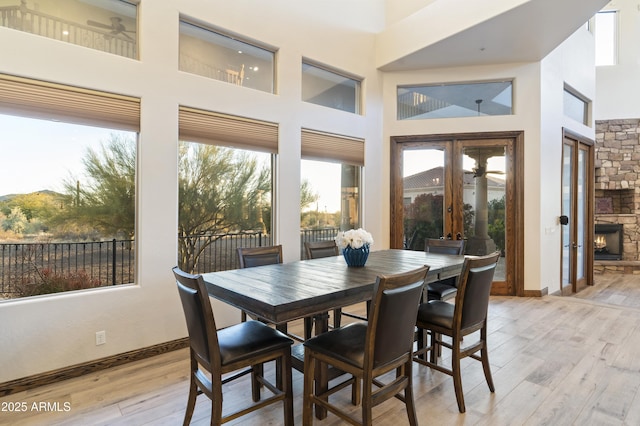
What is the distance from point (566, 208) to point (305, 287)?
5651 millimetres

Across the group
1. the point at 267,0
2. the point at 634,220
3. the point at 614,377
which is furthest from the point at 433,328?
the point at 634,220

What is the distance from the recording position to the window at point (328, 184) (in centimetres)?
454

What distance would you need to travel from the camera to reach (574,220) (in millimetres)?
5918

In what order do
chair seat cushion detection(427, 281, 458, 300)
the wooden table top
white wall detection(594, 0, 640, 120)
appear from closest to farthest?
the wooden table top, chair seat cushion detection(427, 281, 458, 300), white wall detection(594, 0, 640, 120)

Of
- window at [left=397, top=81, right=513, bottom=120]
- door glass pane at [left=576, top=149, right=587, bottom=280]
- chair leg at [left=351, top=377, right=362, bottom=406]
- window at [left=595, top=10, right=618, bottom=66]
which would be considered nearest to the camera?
chair leg at [left=351, top=377, right=362, bottom=406]

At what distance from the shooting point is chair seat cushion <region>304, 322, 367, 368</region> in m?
1.88

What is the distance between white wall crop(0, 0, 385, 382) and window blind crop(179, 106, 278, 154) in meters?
0.08

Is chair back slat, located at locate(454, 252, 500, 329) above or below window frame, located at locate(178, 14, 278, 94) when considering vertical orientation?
below

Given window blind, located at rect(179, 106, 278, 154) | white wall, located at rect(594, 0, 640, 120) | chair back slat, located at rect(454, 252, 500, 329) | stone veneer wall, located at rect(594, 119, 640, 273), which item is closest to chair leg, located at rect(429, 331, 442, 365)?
chair back slat, located at rect(454, 252, 500, 329)

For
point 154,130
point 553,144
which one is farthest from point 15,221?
point 553,144

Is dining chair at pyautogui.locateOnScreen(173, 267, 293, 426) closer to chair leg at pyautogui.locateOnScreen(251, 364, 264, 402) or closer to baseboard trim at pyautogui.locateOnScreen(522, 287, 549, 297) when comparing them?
chair leg at pyautogui.locateOnScreen(251, 364, 264, 402)

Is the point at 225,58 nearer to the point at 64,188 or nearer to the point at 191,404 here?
the point at 64,188

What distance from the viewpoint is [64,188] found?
289 cm

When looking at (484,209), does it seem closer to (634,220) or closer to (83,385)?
(634,220)
